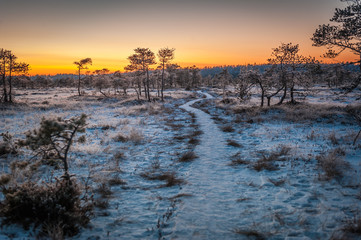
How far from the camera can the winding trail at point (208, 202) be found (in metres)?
3.78

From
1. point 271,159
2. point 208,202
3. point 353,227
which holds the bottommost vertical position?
point 208,202

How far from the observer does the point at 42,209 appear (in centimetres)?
380

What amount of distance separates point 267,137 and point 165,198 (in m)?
7.81

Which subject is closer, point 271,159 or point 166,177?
point 166,177

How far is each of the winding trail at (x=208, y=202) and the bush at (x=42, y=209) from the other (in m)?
1.97

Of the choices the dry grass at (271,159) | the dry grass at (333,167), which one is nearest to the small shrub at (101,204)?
the dry grass at (271,159)

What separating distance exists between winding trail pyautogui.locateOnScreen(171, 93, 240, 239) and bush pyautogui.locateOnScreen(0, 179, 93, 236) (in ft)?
6.46

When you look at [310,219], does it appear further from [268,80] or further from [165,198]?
[268,80]

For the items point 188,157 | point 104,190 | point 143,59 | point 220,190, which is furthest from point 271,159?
point 143,59

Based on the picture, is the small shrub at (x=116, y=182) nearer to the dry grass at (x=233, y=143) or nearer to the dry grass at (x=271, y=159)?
the dry grass at (x=271, y=159)

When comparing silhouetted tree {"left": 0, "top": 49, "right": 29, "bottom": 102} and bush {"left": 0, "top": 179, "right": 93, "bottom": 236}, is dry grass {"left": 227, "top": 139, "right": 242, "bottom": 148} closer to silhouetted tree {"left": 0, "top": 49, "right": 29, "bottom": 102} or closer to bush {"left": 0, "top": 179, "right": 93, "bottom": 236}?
bush {"left": 0, "top": 179, "right": 93, "bottom": 236}

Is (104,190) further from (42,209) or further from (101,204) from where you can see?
(42,209)

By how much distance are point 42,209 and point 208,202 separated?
3611 mm

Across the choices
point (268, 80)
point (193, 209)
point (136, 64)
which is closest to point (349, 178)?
point (193, 209)
